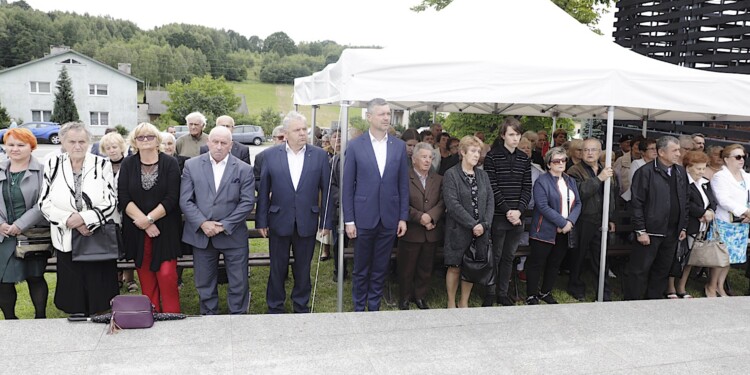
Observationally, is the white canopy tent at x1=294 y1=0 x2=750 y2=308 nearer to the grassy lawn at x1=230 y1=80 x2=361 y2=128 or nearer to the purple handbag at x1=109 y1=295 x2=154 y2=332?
the purple handbag at x1=109 y1=295 x2=154 y2=332

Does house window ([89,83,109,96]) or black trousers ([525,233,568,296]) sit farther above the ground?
house window ([89,83,109,96])

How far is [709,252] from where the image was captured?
222 inches

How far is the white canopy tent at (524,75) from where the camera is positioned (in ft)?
15.2

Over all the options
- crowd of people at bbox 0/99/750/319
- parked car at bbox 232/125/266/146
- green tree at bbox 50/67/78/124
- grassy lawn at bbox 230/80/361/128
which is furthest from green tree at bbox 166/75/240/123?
crowd of people at bbox 0/99/750/319

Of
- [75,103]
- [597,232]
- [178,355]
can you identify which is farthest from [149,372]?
[75,103]

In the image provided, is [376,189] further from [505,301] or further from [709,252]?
[709,252]

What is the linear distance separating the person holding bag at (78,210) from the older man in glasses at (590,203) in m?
4.29

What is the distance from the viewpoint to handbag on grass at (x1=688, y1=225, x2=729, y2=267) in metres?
5.62

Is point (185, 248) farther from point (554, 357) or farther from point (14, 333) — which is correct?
point (554, 357)

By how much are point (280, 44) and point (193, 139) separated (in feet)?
352

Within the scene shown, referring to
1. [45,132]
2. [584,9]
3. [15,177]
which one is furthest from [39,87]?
[15,177]

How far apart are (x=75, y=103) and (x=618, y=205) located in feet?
165

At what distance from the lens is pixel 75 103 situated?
1857 inches

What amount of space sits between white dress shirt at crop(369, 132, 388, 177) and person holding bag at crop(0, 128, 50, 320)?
8.74 ft
